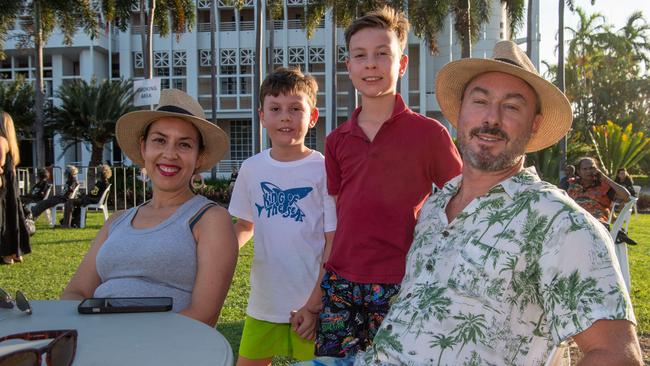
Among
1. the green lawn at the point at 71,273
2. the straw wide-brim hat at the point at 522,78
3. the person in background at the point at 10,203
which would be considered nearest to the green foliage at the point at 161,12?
the green lawn at the point at 71,273

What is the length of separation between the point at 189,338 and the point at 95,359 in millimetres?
277

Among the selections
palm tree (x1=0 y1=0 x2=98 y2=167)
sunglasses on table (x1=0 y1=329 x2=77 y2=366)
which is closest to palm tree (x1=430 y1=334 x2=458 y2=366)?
sunglasses on table (x1=0 y1=329 x2=77 y2=366)

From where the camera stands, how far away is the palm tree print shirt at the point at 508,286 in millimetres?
1704

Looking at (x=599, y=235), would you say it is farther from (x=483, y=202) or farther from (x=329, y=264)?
(x=329, y=264)

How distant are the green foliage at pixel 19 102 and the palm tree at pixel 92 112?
1542 millimetres

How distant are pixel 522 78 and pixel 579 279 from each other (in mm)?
905

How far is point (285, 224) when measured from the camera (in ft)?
10.5

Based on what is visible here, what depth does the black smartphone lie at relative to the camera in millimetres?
2045

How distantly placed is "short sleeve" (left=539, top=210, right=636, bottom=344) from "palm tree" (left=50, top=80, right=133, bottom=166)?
29.8 metres

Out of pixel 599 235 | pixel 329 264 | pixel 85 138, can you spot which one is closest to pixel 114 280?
pixel 329 264

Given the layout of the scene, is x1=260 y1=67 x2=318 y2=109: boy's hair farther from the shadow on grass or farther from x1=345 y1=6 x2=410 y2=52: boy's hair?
the shadow on grass

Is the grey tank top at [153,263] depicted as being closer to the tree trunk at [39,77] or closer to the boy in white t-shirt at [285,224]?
the boy in white t-shirt at [285,224]

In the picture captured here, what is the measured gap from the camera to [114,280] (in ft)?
8.66

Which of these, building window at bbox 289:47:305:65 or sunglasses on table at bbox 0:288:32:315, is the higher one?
building window at bbox 289:47:305:65
